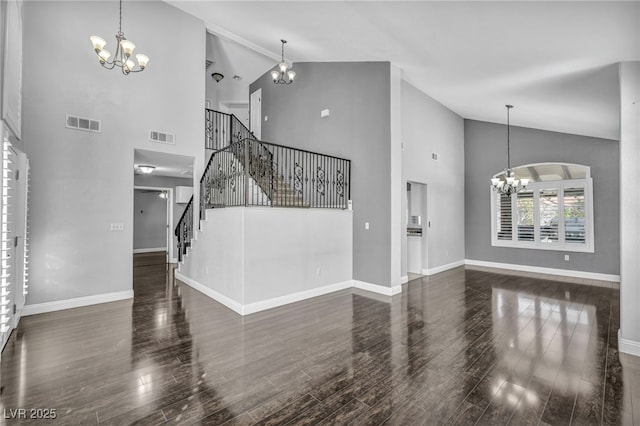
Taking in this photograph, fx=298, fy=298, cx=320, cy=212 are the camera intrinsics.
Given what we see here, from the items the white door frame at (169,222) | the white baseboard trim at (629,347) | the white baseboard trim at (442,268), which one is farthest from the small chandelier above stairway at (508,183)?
the white door frame at (169,222)

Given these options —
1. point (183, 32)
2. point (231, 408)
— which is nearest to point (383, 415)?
point (231, 408)

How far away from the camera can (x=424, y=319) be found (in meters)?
4.25

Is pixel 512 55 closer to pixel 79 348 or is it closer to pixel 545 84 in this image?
pixel 545 84

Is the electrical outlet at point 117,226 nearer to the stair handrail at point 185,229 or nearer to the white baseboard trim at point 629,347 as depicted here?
the stair handrail at point 185,229

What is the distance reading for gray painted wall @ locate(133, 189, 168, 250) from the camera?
1184 cm

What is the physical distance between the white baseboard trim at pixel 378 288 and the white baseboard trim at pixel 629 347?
297 cm

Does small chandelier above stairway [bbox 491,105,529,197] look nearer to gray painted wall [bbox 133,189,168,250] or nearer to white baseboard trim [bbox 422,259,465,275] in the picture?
white baseboard trim [bbox 422,259,465,275]

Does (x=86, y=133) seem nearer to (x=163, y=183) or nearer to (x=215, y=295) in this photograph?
(x=215, y=295)

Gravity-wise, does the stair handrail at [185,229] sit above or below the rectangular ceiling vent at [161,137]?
below

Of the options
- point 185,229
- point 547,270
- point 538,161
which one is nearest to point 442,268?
point 547,270

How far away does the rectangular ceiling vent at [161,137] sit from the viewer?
5539 mm

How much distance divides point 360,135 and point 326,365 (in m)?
4.47

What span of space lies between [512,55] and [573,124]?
3.63m

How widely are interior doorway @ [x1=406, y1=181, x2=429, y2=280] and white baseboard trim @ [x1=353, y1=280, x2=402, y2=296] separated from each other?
5.32 feet
